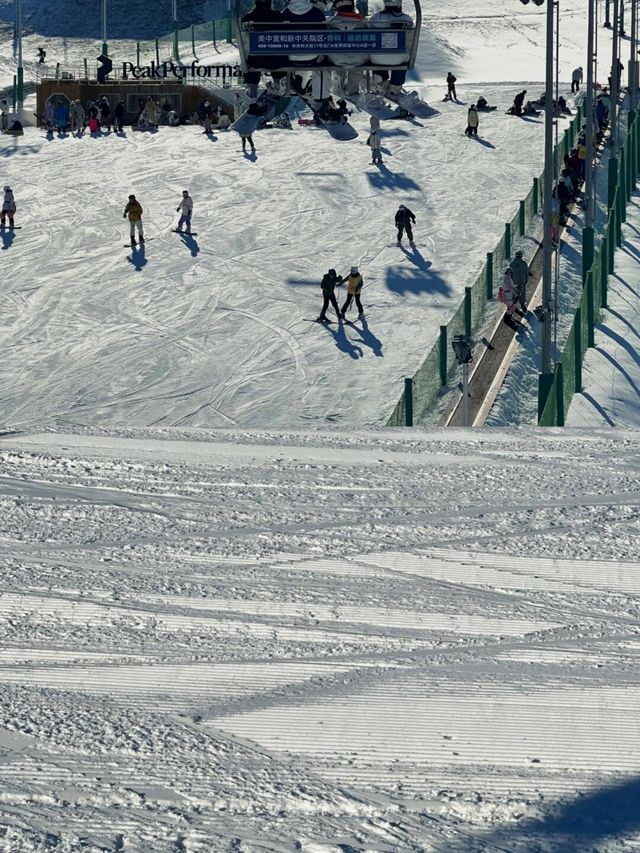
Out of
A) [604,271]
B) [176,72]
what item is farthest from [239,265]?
[176,72]

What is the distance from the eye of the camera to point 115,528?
11.3 m

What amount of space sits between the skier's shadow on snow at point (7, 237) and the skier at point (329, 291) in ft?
25.0

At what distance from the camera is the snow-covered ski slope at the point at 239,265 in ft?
74.5

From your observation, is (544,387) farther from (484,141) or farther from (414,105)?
(484,141)

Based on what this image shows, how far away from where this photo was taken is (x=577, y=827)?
7406 millimetres

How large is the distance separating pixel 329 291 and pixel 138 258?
5.81 meters

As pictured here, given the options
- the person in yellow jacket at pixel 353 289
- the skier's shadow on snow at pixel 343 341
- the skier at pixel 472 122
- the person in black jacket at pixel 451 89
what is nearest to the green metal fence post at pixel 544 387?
the skier's shadow on snow at pixel 343 341

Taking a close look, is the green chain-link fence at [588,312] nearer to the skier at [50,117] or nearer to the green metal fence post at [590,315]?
the green metal fence post at [590,315]

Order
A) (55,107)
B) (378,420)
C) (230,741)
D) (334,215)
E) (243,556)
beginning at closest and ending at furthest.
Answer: (230,741) < (243,556) < (378,420) < (334,215) < (55,107)

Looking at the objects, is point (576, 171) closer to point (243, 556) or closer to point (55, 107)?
point (55, 107)

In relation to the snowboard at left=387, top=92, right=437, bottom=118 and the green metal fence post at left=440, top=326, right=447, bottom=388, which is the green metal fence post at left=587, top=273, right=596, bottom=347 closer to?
the green metal fence post at left=440, top=326, right=447, bottom=388

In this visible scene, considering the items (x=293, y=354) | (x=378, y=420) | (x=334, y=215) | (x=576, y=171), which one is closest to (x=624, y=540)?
(x=378, y=420)

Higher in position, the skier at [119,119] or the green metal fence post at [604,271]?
the skier at [119,119]

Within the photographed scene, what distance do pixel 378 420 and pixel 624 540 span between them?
33.7ft
